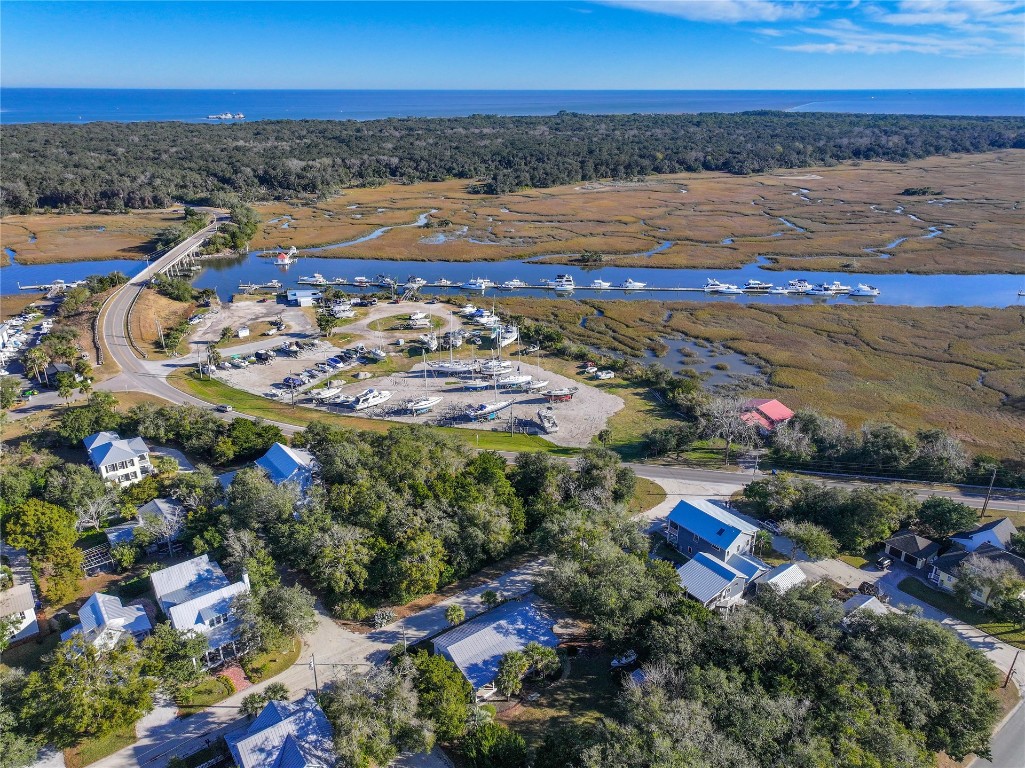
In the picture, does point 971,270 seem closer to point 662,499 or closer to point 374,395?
point 662,499

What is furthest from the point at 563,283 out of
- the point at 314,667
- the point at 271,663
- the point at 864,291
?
the point at 314,667

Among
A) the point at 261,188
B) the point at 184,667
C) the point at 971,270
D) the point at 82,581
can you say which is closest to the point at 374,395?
the point at 82,581

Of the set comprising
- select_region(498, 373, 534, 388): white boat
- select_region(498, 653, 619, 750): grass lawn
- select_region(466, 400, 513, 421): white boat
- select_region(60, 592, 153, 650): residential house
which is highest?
select_region(498, 373, 534, 388): white boat

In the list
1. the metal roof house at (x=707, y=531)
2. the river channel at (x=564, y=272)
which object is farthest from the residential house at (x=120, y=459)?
the river channel at (x=564, y=272)

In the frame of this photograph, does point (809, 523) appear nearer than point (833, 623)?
No

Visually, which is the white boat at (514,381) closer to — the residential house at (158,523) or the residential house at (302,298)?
the residential house at (158,523)

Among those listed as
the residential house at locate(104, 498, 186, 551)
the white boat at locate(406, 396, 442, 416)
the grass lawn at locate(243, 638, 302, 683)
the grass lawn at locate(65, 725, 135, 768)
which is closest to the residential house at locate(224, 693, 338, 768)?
the grass lawn at locate(243, 638, 302, 683)

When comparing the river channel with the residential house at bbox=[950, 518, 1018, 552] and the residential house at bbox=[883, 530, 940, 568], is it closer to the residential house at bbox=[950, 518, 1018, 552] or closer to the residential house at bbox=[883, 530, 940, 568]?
the residential house at bbox=[950, 518, 1018, 552]
